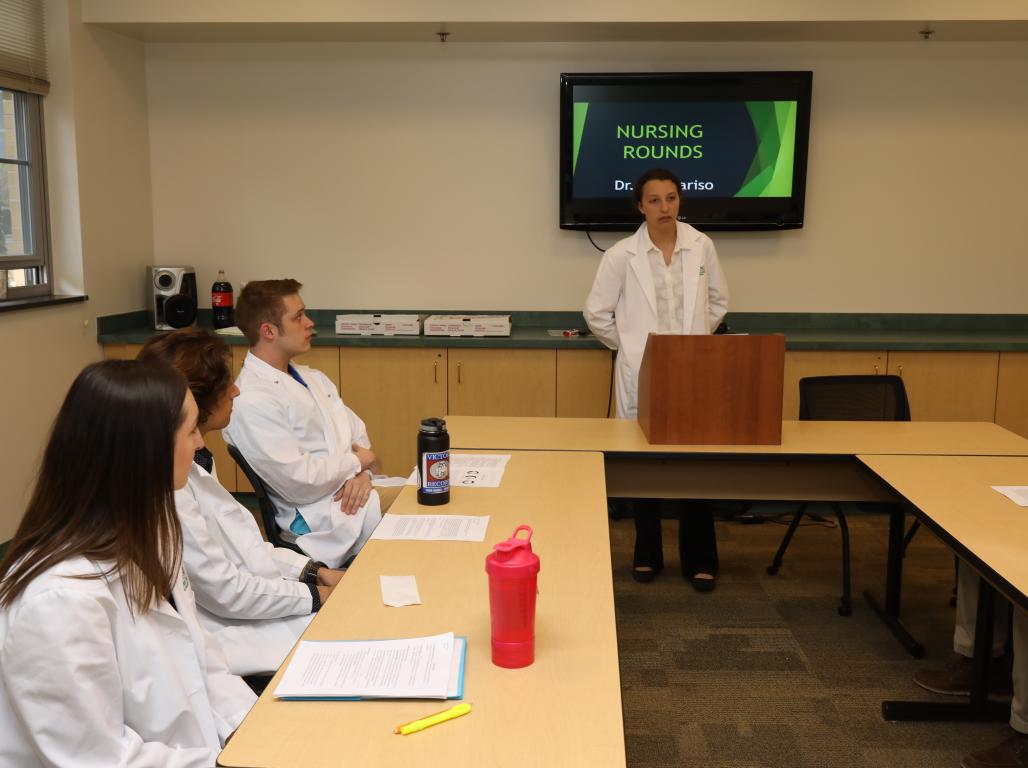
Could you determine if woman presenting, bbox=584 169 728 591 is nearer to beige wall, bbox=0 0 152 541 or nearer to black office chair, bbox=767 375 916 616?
black office chair, bbox=767 375 916 616

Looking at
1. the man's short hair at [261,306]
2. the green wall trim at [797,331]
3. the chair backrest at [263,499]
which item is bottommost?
the chair backrest at [263,499]

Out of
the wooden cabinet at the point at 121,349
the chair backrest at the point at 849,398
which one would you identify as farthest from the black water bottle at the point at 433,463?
the wooden cabinet at the point at 121,349

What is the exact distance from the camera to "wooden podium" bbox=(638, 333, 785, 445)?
10.1 ft

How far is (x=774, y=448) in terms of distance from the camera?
313 cm

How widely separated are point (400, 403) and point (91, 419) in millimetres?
3484

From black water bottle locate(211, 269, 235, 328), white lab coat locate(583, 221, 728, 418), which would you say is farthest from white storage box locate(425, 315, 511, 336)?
black water bottle locate(211, 269, 235, 328)

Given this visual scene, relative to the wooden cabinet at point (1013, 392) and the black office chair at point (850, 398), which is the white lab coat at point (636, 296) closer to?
the black office chair at point (850, 398)

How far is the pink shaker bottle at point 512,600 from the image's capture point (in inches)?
61.1

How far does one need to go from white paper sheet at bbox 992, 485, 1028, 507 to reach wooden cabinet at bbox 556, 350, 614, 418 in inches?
88.4

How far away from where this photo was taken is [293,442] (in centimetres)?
292

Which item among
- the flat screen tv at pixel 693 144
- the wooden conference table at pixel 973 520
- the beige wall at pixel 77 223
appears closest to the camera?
the wooden conference table at pixel 973 520

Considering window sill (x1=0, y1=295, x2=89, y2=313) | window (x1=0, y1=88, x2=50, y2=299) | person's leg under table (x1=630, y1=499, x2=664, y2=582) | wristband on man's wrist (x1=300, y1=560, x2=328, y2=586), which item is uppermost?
window (x1=0, y1=88, x2=50, y2=299)

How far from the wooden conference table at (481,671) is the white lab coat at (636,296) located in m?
1.61

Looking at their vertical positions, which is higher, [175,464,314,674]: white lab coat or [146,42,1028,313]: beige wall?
[146,42,1028,313]: beige wall
